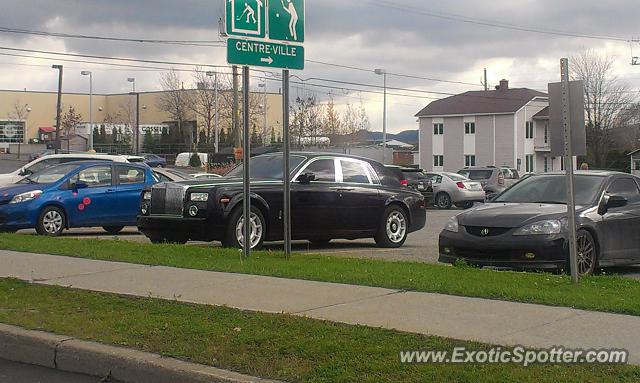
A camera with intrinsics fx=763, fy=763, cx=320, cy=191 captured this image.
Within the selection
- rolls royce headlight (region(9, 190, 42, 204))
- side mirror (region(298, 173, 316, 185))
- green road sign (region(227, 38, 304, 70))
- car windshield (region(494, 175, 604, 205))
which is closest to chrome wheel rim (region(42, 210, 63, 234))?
rolls royce headlight (region(9, 190, 42, 204))

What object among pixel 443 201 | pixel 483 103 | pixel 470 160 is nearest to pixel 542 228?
pixel 443 201

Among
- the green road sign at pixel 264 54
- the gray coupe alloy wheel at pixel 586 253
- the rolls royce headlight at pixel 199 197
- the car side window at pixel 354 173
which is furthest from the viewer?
the car side window at pixel 354 173

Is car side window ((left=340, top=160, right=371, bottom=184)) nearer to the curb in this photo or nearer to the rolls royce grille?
the rolls royce grille

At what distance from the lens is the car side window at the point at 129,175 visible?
15898mm

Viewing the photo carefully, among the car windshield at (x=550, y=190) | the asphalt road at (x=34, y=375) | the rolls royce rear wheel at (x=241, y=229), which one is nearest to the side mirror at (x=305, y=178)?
the rolls royce rear wheel at (x=241, y=229)

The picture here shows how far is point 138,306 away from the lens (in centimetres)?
751

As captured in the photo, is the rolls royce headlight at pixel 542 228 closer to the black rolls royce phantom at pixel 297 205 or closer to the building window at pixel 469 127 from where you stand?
the black rolls royce phantom at pixel 297 205

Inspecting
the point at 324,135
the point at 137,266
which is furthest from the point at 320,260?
the point at 324,135

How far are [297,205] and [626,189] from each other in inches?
196

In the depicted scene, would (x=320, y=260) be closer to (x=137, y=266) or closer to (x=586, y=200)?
(x=137, y=266)

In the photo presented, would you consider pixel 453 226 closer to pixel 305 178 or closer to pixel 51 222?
pixel 305 178

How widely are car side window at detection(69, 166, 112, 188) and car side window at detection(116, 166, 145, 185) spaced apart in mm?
230

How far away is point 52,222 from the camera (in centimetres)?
1488

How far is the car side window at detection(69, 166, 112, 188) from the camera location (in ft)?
50.1
